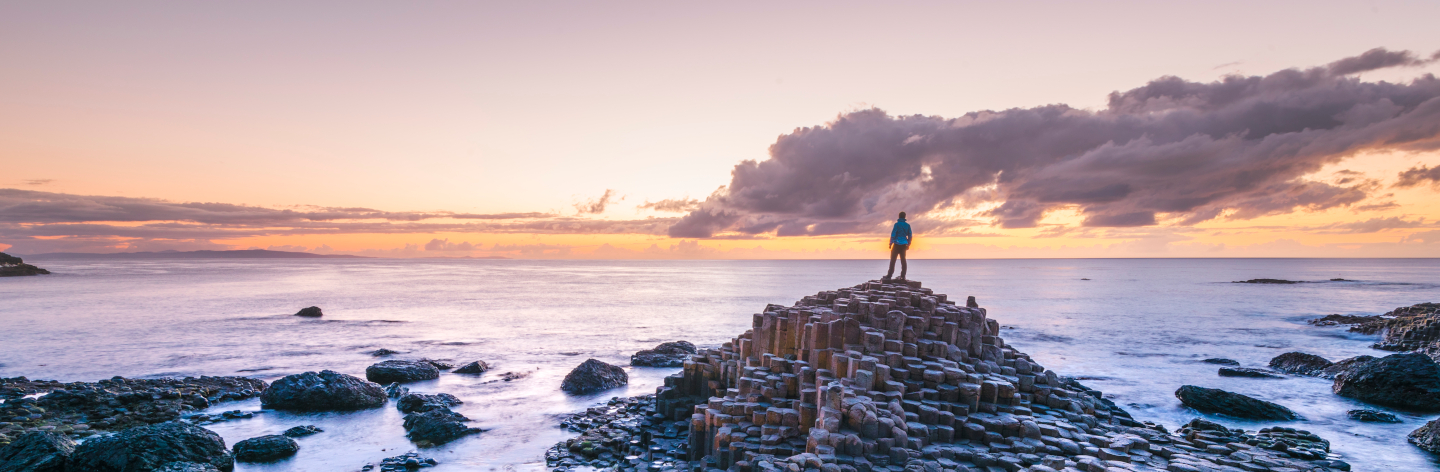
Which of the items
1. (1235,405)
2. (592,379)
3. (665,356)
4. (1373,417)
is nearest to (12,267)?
(665,356)

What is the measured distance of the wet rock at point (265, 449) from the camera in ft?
42.8

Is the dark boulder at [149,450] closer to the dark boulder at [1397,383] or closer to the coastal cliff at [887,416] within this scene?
the coastal cliff at [887,416]

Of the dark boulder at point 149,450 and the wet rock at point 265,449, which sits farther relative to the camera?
the wet rock at point 265,449

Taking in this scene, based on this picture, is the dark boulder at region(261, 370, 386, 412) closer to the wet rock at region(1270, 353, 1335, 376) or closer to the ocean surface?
the ocean surface

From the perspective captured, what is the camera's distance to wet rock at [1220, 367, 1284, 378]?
23.1 metres

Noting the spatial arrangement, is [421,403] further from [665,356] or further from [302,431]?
[665,356]

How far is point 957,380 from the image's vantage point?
1174cm

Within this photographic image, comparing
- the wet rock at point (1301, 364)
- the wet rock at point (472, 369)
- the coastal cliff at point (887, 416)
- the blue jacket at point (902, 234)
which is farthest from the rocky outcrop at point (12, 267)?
the wet rock at point (1301, 364)

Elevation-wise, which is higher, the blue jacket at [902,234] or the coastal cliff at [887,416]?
the blue jacket at [902,234]

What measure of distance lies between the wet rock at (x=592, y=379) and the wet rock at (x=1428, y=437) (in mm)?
20481

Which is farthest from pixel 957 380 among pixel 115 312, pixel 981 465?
pixel 115 312

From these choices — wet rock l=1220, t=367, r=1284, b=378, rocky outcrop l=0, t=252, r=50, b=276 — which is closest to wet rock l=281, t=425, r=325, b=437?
wet rock l=1220, t=367, r=1284, b=378

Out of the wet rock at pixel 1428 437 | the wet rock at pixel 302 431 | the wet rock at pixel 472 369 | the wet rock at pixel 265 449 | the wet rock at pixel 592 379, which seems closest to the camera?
the wet rock at pixel 265 449

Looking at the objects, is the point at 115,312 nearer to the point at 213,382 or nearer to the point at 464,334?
the point at 464,334
